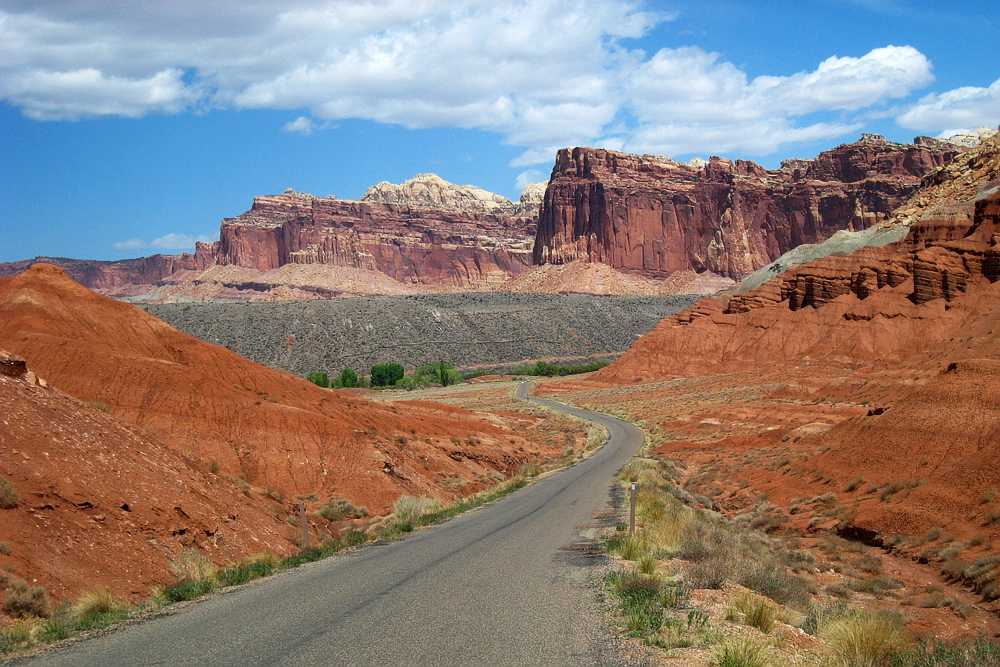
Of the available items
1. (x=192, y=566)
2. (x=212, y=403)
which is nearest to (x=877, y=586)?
(x=192, y=566)

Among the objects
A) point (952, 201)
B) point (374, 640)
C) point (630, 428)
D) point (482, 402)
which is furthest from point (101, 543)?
point (952, 201)

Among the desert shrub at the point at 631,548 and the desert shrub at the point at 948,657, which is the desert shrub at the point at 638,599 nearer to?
the desert shrub at the point at 631,548

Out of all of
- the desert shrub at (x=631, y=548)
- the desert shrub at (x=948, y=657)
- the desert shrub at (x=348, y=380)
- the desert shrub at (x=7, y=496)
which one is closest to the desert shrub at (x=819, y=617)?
the desert shrub at (x=948, y=657)

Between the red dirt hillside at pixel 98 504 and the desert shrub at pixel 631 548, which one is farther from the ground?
the red dirt hillside at pixel 98 504

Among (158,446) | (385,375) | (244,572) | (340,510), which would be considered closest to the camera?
(244,572)

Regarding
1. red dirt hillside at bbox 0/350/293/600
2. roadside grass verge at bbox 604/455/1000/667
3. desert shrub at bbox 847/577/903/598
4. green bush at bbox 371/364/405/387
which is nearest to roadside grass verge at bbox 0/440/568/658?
red dirt hillside at bbox 0/350/293/600

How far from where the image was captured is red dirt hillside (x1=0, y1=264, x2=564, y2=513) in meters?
23.6

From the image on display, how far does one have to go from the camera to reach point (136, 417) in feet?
75.4

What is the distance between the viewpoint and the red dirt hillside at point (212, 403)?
23562 mm

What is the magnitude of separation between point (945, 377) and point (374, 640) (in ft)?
72.6

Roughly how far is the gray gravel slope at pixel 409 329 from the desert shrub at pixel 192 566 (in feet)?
313

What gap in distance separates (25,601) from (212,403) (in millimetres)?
16346

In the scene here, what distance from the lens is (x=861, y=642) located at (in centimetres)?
817

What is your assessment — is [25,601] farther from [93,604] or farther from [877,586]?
[877,586]
